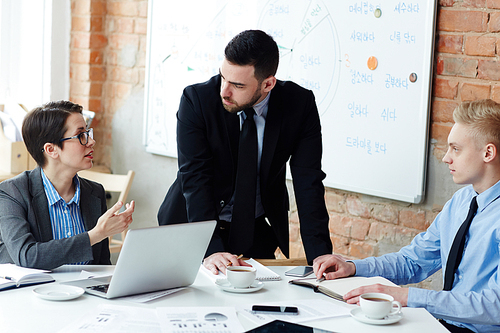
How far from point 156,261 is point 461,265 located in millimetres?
→ 900

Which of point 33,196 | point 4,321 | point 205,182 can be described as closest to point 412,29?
point 205,182

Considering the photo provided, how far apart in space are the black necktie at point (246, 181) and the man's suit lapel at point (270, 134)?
0.04 meters

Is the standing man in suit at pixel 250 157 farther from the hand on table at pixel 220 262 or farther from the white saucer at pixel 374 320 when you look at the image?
the white saucer at pixel 374 320

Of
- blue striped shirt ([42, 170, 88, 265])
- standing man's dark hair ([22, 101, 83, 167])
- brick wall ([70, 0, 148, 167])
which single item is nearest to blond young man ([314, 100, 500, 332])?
blue striped shirt ([42, 170, 88, 265])

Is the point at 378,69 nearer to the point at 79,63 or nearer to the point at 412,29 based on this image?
the point at 412,29

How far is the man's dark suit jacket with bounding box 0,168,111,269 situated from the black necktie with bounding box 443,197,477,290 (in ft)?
3.52

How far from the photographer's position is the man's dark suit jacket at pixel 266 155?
203 cm

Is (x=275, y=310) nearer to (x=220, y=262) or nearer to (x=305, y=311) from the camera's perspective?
(x=305, y=311)

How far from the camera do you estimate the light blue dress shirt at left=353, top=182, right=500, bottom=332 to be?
1.49m

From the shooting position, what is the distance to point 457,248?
1.69 metres

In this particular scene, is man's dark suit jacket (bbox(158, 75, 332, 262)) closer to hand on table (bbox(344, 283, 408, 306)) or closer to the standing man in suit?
the standing man in suit

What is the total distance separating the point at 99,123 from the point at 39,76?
50 centimetres

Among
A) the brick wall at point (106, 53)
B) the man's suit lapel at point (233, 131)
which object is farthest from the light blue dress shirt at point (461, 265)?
the brick wall at point (106, 53)

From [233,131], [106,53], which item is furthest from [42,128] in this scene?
[106,53]
